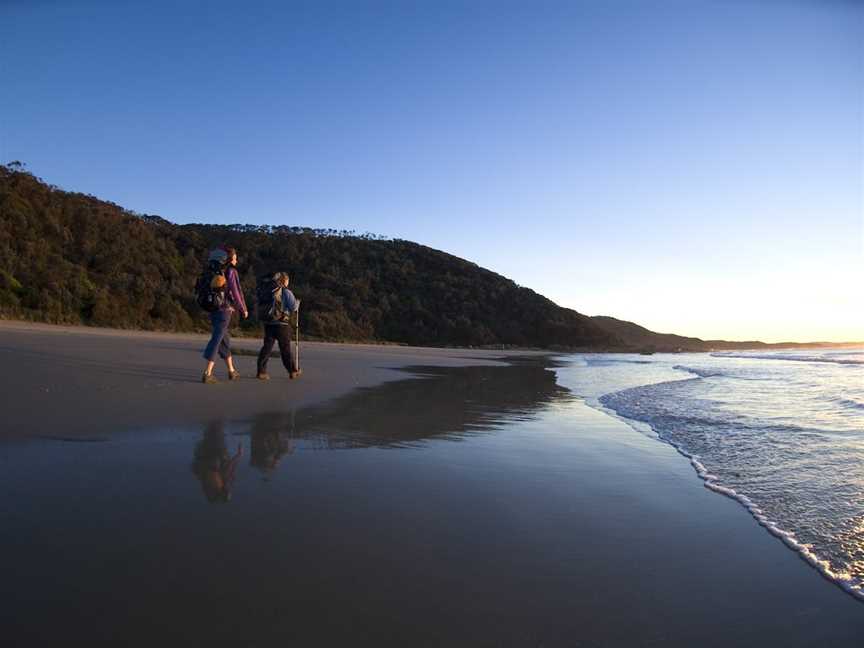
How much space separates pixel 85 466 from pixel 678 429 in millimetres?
5248

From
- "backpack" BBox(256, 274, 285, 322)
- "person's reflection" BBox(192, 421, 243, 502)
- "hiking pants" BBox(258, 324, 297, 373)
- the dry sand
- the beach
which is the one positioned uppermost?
"backpack" BBox(256, 274, 285, 322)

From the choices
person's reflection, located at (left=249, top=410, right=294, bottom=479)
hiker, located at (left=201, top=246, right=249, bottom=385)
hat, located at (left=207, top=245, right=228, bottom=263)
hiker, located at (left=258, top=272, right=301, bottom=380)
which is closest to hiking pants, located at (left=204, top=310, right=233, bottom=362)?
hiker, located at (left=201, top=246, right=249, bottom=385)

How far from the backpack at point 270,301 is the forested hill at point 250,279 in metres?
10.3

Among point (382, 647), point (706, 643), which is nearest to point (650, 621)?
point (706, 643)

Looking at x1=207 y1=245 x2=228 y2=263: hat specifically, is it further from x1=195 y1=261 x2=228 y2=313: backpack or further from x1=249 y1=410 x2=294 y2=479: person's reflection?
x1=249 y1=410 x2=294 y2=479: person's reflection

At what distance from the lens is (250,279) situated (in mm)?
31578

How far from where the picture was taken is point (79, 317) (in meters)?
17.3

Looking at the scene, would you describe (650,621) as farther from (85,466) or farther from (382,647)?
(85,466)

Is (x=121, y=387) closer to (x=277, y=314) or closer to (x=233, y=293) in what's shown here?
(x=233, y=293)

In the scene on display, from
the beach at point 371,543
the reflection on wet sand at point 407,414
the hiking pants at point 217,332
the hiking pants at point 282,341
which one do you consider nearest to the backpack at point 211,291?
the hiking pants at point 217,332

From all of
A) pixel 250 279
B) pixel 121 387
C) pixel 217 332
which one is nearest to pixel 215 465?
pixel 121 387

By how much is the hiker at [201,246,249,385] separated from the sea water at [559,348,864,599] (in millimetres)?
4979

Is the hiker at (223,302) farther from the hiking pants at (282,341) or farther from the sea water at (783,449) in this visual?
the sea water at (783,449)

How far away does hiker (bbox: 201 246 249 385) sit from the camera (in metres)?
7.46
